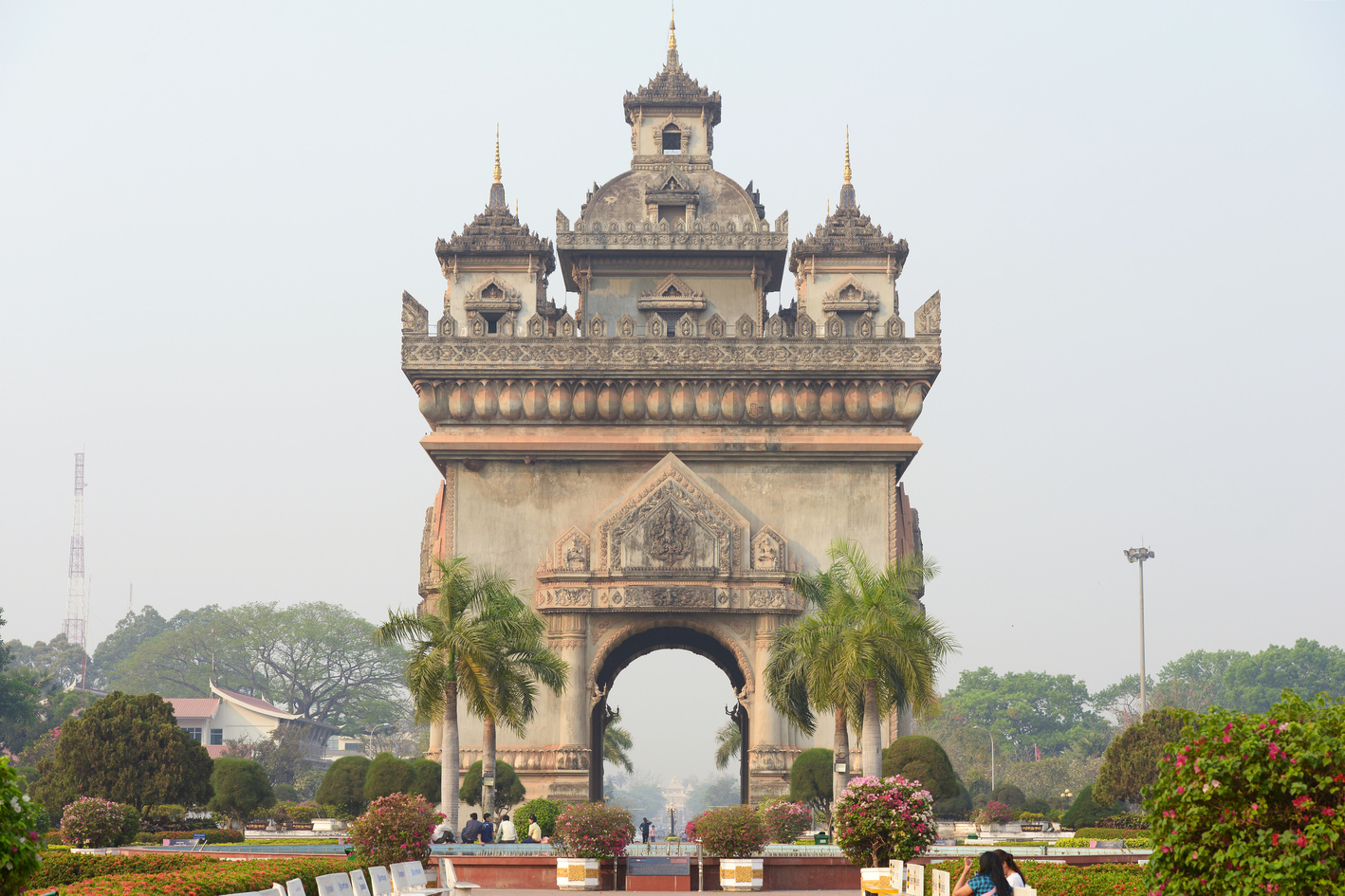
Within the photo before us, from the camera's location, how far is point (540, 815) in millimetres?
33781

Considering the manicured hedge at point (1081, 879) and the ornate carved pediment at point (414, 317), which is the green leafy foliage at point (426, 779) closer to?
the ornate carved pediment at point (414, 317)

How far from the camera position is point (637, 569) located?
3975 cm

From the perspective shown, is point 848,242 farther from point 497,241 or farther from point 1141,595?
point 1141,595

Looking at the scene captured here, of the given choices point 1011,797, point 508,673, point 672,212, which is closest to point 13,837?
point 508,673

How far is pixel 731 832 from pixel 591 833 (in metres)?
2.25

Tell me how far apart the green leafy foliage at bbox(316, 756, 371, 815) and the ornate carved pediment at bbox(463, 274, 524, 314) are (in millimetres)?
13381

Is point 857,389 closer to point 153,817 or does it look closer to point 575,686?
point 575,686

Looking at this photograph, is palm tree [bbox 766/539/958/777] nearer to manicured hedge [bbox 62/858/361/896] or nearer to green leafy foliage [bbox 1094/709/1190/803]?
green leafy foliage [bbox 1094/709/1190/803]

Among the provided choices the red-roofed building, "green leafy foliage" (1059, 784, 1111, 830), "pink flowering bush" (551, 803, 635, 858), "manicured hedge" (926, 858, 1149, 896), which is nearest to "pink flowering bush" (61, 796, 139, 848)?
"pink flowering bush" (551, 803, 635, 858)

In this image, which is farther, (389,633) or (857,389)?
(857,389)

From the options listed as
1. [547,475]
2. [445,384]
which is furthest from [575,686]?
[445,384]

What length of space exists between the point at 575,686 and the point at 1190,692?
7556 cm

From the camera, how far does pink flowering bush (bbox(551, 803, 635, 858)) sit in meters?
23.7

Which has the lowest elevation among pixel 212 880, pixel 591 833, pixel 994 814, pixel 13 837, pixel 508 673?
pixel 994 814
